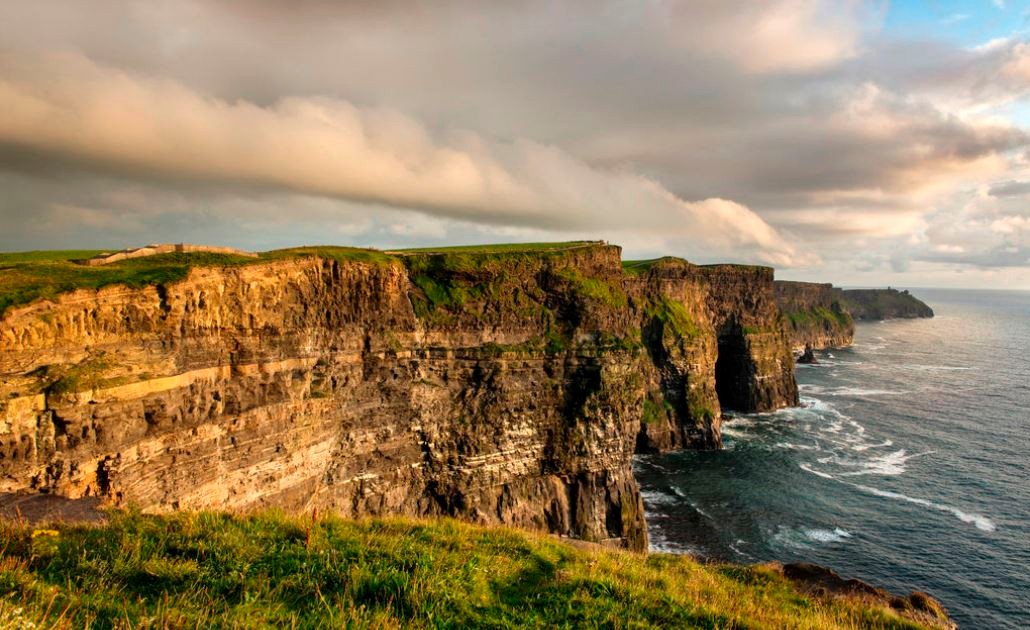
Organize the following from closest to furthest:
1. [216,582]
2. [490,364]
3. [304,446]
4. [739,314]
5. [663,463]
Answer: [216,582] → [304,446] → [490,364] → [663,463] → [739,314]

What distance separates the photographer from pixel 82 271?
23141 mm

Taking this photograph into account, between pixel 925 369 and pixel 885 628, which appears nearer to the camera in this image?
pixel 885 628

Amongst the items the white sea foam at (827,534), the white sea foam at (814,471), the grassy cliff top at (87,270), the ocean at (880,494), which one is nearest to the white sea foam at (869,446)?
the ocean at (880,494)

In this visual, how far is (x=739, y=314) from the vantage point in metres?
94.6

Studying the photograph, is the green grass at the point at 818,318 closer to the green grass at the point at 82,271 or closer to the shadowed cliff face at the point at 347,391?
the shadowed cliff face at the point at 347,391

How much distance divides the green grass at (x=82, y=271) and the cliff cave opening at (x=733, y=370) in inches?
3250

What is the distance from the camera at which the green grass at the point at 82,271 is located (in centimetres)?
2022

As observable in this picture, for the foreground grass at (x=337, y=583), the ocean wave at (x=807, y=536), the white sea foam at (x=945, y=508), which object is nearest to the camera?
the foreground grass at (x=337, y=583)

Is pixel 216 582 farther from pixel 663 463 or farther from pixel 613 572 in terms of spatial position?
pixel 663 463

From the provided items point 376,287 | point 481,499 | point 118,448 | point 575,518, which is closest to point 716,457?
point 575,518

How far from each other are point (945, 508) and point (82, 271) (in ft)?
238

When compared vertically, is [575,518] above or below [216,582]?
below

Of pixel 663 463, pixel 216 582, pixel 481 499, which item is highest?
pixel 216 582

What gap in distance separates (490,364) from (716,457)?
42.7 metres
